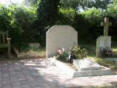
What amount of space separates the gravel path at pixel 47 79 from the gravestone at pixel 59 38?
2.03 m

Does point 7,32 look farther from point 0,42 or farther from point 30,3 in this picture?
point 30,3

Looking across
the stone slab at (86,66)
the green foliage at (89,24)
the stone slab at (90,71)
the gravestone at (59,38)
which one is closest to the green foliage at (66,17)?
the green foliage at (89,24)

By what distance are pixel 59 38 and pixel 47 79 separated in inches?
142

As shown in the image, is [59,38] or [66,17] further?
[66,17]

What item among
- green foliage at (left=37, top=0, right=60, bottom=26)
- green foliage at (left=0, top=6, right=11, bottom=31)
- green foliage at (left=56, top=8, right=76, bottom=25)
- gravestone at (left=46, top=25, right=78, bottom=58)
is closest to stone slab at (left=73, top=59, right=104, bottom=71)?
gravestone at (left=46, top=25, right=78, bottom=58)

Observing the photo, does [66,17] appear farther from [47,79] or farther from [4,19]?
[47,79]

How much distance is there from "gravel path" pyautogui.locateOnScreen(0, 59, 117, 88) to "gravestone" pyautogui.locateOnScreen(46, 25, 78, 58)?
2026 millimetres

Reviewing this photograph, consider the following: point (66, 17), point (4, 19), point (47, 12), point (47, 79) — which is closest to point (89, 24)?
point (66, 17)

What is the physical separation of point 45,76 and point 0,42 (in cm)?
424

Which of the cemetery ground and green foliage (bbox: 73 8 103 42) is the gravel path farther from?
green foliage (bbox: 73 8 103 42)

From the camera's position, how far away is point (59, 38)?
27.9 feet

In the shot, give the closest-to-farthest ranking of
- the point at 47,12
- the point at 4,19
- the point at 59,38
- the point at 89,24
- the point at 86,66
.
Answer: the point at 86,66, the point at 59,38, the point at 4,19, the point at 47,12, the point at 89,24

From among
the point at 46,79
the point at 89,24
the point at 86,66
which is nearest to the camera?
the point at 46,79


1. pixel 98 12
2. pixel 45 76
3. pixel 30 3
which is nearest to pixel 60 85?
pixel 45 76
